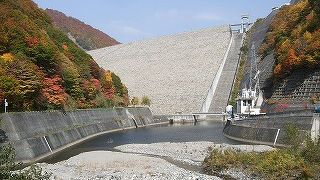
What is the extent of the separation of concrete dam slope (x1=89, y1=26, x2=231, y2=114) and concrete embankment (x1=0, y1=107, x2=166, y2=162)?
85.3 ft

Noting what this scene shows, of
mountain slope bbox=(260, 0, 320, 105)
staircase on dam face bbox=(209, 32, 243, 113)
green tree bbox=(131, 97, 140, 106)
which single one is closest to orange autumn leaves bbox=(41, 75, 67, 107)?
mountain slope bbox=(260, 0, 320, 105)

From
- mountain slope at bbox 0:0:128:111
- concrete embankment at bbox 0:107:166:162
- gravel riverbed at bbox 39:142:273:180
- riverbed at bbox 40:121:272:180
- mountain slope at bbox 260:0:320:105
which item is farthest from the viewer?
mountain slope at bbox 260:0:320:105

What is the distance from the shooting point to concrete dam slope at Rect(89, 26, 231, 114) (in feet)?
293

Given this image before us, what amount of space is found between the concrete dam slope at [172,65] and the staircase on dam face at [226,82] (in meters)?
2.11

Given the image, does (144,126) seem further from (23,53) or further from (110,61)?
(110,61)

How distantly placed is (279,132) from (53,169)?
18.4m

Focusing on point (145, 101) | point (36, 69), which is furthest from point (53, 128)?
point (145, 101)

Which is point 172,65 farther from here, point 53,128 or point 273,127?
point 273,127

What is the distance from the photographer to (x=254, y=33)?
12862 centimetres

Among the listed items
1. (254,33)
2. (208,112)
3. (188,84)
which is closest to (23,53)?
(208,112)

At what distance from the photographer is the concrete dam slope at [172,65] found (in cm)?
8925

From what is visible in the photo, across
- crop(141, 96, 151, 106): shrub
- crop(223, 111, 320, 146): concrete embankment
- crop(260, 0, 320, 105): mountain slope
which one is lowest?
crop(141, 96, 151, 106): shrub

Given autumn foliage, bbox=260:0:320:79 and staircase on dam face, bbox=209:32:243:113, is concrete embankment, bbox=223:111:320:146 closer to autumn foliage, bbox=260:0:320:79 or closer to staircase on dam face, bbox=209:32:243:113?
autumn foliage, bbox=260:0:320:79

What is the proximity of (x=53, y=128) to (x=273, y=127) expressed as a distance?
62.2 ft
